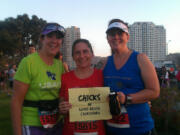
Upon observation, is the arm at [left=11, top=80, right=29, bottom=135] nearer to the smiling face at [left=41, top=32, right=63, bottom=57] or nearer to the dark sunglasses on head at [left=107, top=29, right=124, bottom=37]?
the smiling face at [left=41, top=32, right=63, bottom=57]

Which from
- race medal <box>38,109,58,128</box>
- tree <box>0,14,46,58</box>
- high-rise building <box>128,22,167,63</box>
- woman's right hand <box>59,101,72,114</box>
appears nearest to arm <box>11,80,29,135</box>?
race medal <box>38,109,58,128</box>

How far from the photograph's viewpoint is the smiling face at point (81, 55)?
259 cm

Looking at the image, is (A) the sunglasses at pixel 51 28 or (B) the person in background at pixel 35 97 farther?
(A) the sunglasses at pixel 51 28

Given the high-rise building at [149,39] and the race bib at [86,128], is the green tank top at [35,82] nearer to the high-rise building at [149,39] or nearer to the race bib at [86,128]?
the race bib at [86,128]

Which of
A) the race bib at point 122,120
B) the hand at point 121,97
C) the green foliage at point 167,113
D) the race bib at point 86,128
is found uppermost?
the hand at point 121,97

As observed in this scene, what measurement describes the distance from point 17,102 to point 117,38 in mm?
1446

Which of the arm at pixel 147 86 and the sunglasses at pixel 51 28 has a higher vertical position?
the sunglasses at pixel 51 28

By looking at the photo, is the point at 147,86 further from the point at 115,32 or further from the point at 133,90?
the point at 115,32

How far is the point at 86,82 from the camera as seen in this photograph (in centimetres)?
247

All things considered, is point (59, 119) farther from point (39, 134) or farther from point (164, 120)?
point (164, 120)

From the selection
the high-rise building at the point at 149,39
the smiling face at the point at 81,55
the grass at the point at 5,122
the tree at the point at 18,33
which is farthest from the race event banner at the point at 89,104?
the high-rise building at the point at 149,39

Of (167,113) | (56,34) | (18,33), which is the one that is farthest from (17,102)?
(18,33)

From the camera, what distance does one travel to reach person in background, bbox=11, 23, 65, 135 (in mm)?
2268

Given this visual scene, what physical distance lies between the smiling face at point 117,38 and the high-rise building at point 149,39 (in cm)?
4194
